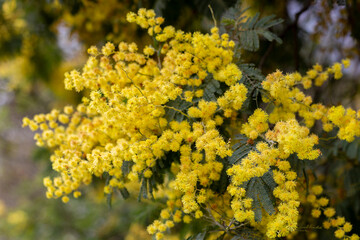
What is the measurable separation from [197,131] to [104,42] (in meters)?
1.35

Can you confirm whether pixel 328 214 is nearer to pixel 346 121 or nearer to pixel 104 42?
pixel 346 121

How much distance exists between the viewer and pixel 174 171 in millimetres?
1965

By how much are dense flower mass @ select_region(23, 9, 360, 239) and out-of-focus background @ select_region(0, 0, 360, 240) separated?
480 mm

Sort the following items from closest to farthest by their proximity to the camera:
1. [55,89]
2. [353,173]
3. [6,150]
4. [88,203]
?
[353,173] < [55,89] < [88,203] < [6,150]

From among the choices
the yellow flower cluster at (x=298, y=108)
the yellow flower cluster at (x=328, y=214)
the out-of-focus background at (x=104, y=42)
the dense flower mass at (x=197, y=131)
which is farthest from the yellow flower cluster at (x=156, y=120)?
the yellow flower cluster at (x=328, y=214)

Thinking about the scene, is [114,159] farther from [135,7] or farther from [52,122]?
[135,7]

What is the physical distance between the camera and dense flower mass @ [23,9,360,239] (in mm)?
1475

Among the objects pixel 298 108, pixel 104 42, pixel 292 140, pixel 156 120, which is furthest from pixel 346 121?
pixel 104 42

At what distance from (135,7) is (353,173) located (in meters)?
2.34

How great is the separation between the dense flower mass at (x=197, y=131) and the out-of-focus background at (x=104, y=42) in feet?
1.58

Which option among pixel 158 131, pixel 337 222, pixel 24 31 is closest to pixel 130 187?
pixel 158 131

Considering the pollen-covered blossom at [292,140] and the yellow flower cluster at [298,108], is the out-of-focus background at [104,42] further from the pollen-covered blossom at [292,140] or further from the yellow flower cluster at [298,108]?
the pollen-covered blossom at [292,140]

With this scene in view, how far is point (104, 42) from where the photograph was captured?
2518 millimetres

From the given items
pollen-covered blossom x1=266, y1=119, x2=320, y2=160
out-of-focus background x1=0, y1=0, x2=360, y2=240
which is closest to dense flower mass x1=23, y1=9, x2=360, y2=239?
pollen-covered blossom x1=266, y1=119, x2=320, y2=160
